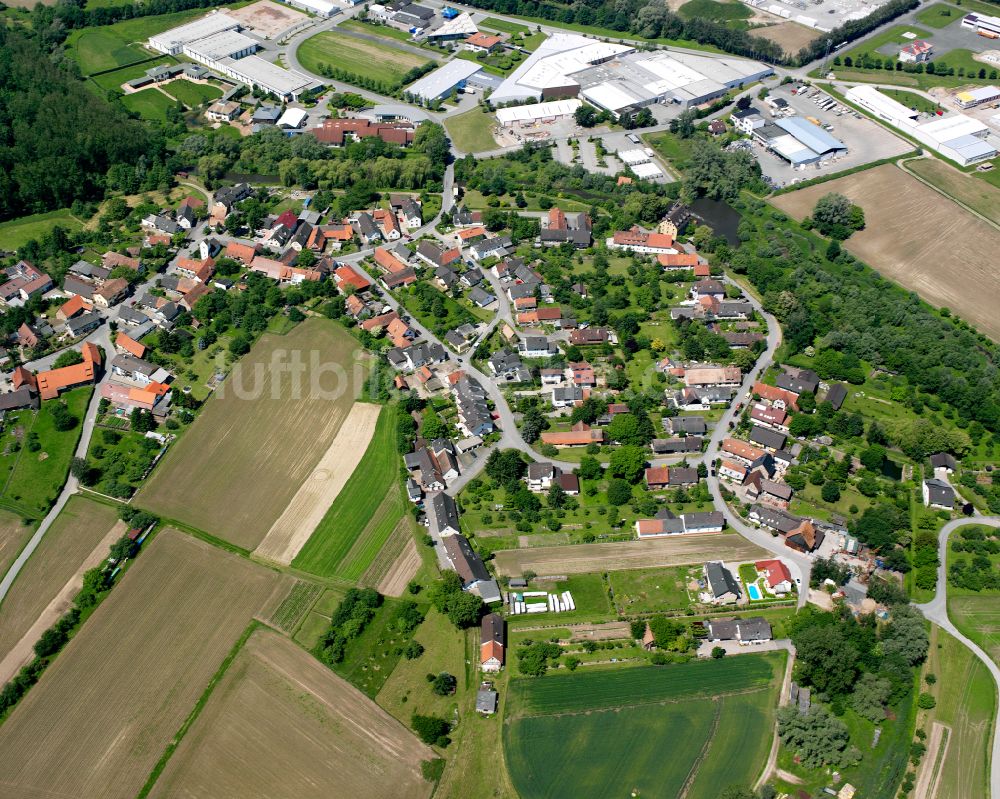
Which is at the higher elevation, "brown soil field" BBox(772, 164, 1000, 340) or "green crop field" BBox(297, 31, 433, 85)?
"green crop field" BBox(297, 31, 433, 85)

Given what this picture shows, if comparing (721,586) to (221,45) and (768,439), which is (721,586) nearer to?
(768,439)

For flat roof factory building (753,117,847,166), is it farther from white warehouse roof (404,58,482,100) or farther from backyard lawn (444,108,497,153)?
white warehouse roof (404,58,482,100)

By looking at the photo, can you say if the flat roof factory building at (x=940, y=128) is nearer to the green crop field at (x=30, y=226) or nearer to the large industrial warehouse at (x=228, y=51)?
the large industrial warehouse at (x=228, y=51)

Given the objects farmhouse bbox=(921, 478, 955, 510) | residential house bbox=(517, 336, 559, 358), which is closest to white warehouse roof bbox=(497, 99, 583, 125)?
residential house bbox=(517, 336, 559, 358)

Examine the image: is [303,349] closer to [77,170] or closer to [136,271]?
[136,271]

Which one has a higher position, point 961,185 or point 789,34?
point 789,34

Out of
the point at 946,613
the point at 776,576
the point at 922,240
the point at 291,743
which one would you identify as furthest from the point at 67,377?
the point at 922,240

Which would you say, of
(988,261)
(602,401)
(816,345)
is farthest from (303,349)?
(988,261)
